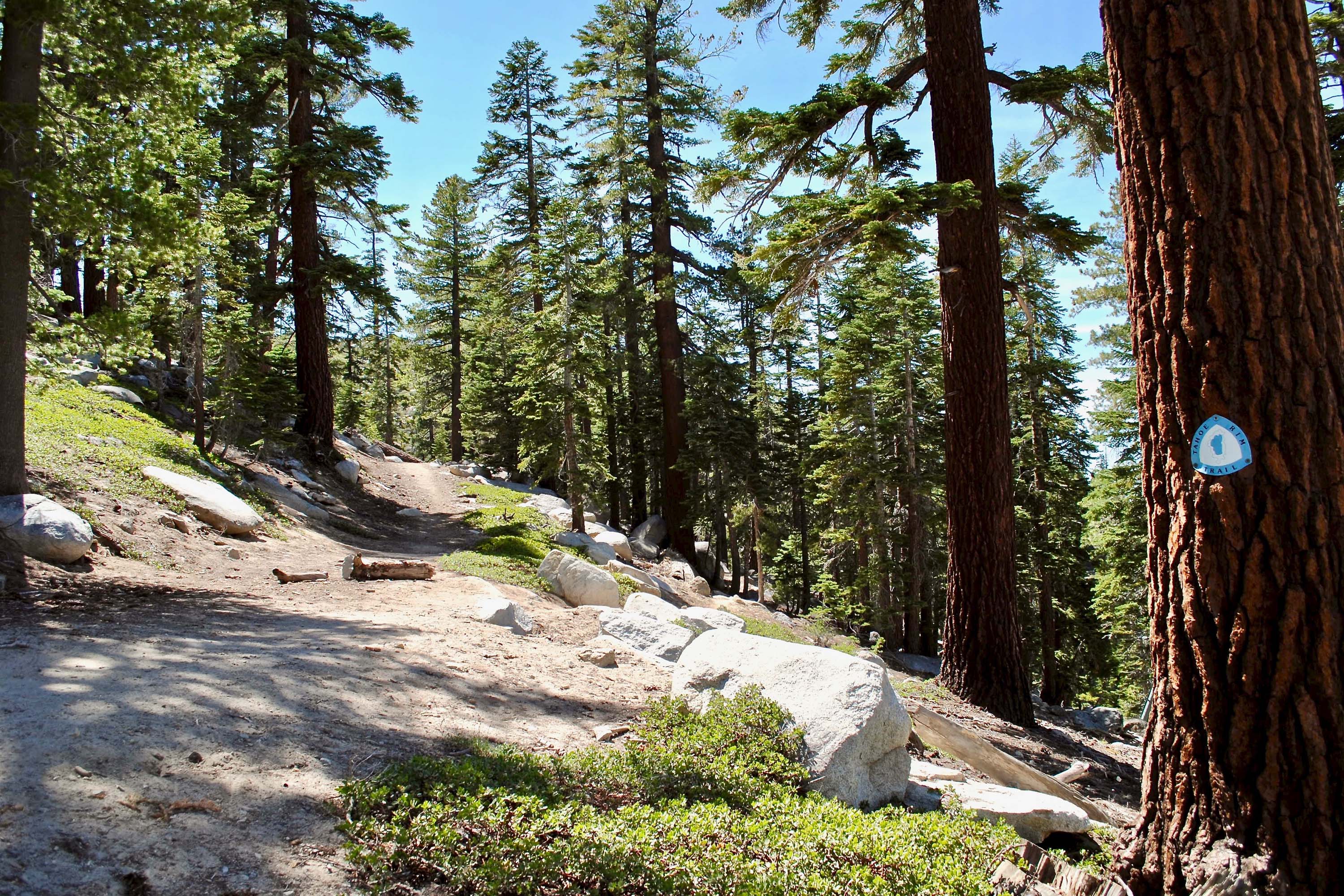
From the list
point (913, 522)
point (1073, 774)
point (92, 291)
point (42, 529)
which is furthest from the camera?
point (913, 522)

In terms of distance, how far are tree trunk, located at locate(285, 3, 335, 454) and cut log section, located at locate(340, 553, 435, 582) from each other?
9.15 metres

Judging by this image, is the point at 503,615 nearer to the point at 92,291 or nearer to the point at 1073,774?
the point at 1073,774

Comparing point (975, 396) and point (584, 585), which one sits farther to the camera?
point (584, 585)

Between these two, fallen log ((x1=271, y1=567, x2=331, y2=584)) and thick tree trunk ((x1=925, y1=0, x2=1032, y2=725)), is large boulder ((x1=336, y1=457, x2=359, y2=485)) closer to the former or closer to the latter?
fallen log ((x1=271, y1=567, x2=331, y2=584))

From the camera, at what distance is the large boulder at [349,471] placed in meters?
18.3

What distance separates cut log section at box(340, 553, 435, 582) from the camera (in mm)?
9562

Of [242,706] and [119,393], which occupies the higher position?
[119,393]

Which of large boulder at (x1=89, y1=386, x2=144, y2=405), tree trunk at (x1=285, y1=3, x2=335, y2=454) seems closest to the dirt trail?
large boulder at (x1=89, y1=386, x2=144, y2=405)

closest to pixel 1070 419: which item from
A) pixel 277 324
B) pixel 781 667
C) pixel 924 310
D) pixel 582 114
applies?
pixel 924 310

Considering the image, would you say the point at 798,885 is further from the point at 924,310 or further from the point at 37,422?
the point at 924,310

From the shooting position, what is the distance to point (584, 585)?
1017 centimetres

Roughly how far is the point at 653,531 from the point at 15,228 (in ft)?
58.0

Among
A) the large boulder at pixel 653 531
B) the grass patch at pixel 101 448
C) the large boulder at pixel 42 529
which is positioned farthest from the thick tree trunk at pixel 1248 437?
the large boulder at pixel 653 531

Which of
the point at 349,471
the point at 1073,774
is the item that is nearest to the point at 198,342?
the point at 349,471
